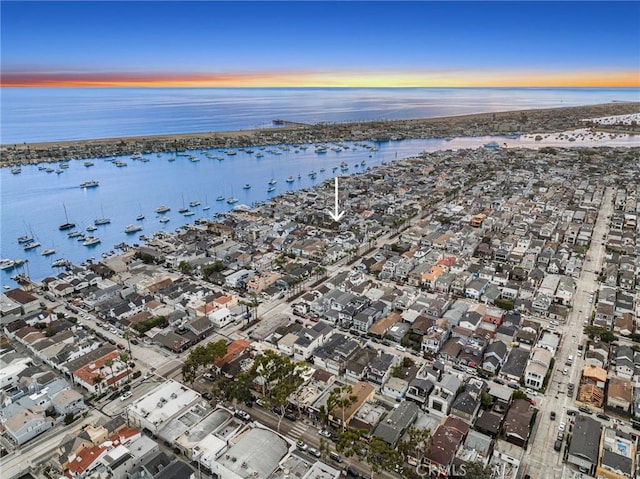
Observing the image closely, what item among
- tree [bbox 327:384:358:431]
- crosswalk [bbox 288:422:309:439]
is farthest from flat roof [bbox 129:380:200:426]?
tree [bbox 327:384:358:431]

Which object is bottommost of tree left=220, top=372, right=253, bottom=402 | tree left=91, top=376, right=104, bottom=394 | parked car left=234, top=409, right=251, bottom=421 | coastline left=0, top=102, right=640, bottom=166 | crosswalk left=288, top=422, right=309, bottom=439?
crosswalk left=288, top=422, right=309, bottom=439

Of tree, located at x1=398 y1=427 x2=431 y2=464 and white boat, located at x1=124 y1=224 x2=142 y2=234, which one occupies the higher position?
tree, located at x1=398 y1=427 x2=431 y2=464

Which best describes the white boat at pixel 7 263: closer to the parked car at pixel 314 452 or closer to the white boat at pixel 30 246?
the white boat at pixel 30 246

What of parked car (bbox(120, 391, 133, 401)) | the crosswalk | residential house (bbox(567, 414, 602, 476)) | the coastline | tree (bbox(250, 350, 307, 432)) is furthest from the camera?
the coastline

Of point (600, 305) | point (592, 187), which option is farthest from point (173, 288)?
point (592, 187)

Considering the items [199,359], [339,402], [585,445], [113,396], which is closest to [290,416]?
[339,402]

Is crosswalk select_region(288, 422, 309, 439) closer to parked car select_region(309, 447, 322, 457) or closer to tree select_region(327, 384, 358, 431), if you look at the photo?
parked car select_region(309, 447, 322, 457)
